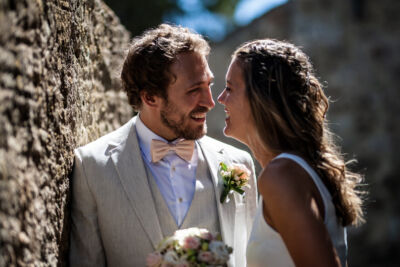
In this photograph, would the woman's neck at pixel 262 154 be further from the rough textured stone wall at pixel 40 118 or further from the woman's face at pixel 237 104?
the rough textured stone wall at pixel 40 118

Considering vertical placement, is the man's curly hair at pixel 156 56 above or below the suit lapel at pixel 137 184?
above

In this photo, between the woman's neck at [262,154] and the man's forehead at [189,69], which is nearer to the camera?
the woman's neck at [262,154]

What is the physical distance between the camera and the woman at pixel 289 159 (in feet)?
6.59

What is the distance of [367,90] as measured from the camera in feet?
30.4

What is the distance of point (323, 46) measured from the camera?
9562 millimetres

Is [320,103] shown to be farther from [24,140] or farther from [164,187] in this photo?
[24,140]

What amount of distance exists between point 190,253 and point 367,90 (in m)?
8.10

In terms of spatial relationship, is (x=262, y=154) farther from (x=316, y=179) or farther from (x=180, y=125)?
(x=180, y=125)

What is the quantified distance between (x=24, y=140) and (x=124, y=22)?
9105 millimetres

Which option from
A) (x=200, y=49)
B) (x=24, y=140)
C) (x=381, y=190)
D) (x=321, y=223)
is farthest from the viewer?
(x=381, y=190)

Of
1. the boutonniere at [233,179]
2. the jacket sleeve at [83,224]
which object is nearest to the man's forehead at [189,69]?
the boutonniere at [233,179]

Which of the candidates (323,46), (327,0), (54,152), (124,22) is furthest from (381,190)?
(54,152)

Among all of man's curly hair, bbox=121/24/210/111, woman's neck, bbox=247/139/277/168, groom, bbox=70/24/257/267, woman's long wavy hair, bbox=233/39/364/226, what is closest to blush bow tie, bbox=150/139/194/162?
groom, bbox=70/24/257/267

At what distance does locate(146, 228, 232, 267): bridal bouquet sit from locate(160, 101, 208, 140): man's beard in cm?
97
